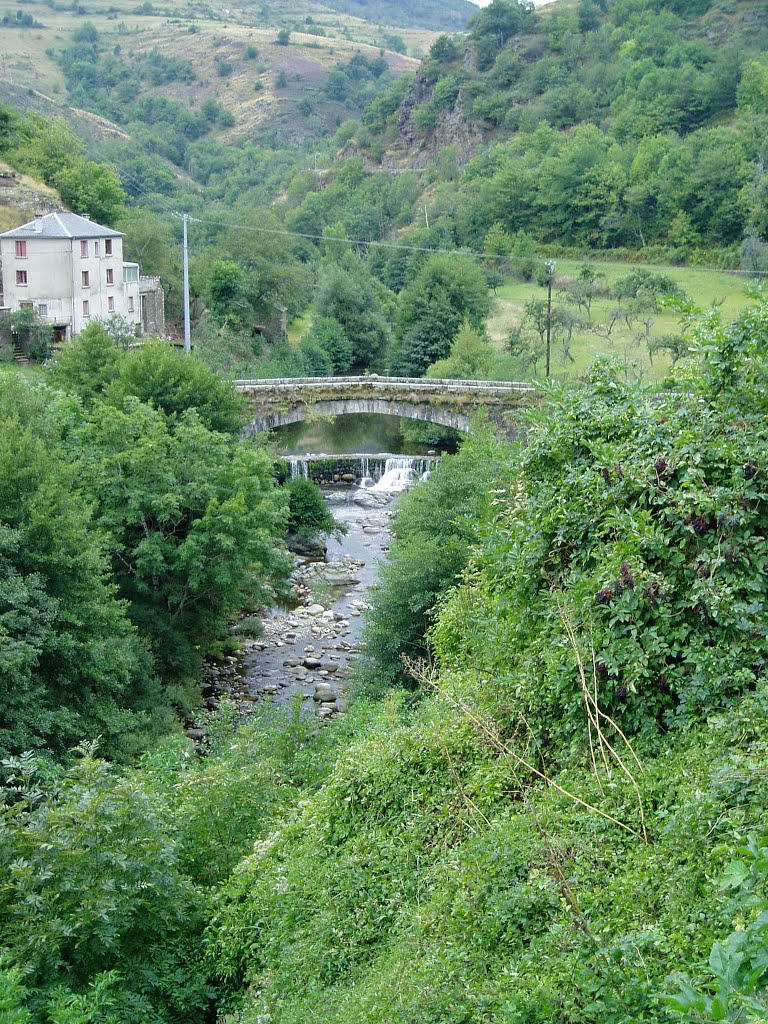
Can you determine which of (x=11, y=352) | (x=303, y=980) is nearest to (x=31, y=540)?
(x=303, y=980)

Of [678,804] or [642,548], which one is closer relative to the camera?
[678,804]

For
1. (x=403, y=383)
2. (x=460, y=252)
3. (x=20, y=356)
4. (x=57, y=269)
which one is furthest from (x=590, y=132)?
(x=20, y=356)

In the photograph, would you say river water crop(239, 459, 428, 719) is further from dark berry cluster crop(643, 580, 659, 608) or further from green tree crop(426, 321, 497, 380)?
green tree crop(426, 321, 497, 380)

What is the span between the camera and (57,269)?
42.5m

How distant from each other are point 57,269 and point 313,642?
993 inches

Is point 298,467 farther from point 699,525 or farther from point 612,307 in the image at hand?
point 699,525

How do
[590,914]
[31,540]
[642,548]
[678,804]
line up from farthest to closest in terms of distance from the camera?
1. [31,540]
2. [642,548]
3. [678,804]
4. [590,914]

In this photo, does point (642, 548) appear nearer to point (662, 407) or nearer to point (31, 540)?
point (662, 407)

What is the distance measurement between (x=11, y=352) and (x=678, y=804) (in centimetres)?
3891

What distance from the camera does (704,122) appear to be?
263 feet

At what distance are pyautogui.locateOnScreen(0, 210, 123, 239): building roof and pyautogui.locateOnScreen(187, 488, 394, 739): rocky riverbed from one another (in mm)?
19040

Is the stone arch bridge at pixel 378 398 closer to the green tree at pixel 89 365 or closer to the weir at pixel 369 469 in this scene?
the weir at pixel 369 469

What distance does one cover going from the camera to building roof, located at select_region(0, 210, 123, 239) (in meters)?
41.7

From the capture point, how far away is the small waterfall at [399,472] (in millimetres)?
40469
